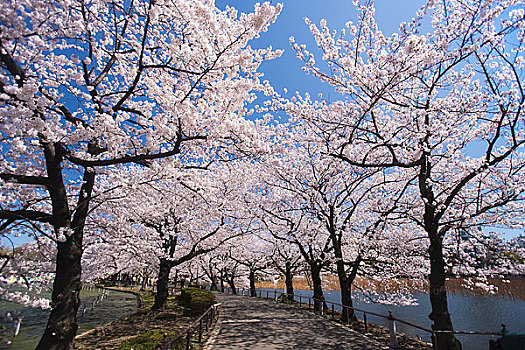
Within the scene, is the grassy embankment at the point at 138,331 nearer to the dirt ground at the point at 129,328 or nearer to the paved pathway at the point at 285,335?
the dirt ground at the point at 129,328

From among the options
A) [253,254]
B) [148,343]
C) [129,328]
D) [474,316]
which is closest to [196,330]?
[148,343]

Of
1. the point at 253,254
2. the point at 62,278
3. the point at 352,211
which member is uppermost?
the point at 352,211

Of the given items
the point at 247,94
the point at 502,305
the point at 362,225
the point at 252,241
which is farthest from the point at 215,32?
the point at 502,305

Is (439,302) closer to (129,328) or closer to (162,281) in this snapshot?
(129,328)

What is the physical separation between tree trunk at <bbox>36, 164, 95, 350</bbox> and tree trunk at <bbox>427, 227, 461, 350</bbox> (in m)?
9.31

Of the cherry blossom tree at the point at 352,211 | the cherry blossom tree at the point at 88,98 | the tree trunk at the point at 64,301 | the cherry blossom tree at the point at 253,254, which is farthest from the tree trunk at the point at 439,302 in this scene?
the cherry blossom tree at the point at 253,254

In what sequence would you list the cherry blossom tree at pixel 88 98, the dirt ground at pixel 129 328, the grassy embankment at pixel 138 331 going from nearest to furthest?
the cherry blossom tree at pixel 88 98 → the grassy embankment at pixel 138 331 → the dirt ground at pixel 129 328

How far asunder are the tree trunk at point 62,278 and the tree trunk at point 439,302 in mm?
9309

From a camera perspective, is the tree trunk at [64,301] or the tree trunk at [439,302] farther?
the tree trunk at [439,302]

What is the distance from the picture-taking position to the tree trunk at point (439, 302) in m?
7.48

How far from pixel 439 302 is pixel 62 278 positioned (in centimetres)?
994

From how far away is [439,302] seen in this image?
7.84 meters

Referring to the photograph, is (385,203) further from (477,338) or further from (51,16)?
(51,16)

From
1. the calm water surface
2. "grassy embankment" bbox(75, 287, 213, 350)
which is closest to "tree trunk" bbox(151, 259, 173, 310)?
"grassy embankment" bbox(75, 287, 213, 350)
